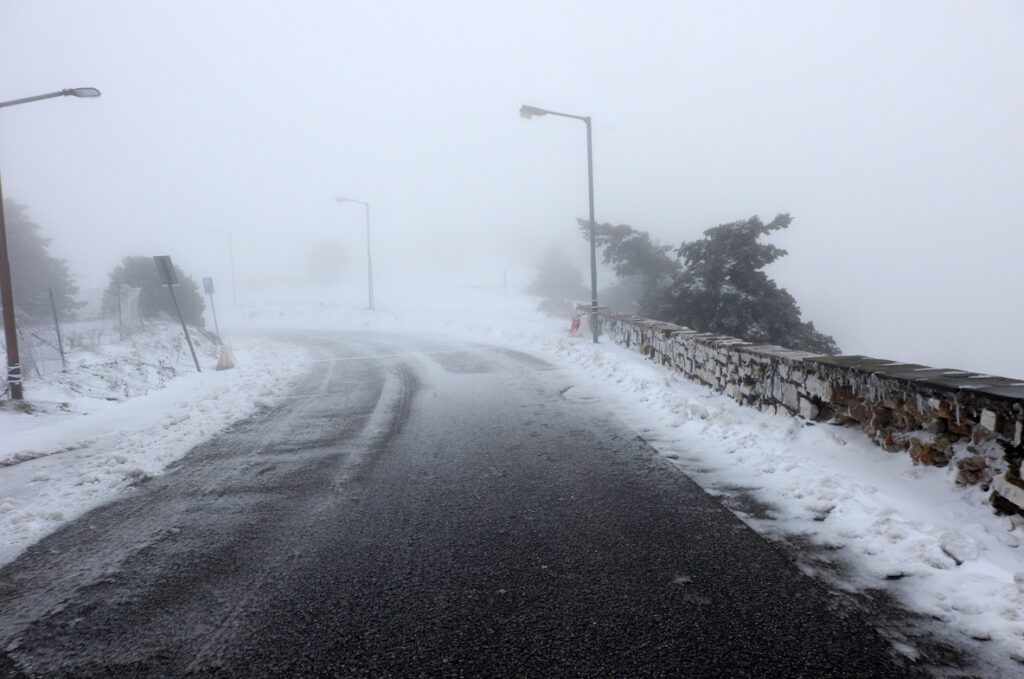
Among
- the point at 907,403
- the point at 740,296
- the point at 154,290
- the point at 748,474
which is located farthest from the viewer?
the point at 154,290

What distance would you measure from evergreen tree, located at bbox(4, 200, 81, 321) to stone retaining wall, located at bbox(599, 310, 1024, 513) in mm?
32855

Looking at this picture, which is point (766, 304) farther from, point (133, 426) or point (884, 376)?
point (133, 426)

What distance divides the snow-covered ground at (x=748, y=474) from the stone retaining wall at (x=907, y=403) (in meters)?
0.15

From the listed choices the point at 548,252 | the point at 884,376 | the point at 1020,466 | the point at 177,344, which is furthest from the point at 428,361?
the point at 548,252

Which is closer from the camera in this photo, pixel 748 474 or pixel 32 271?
pixel 748 474

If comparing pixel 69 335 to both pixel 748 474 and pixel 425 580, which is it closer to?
pixel 425 580

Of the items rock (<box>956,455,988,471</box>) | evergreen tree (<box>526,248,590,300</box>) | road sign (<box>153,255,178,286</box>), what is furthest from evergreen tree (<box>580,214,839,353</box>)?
evergreen tree (<box>526,248,590,300</box>)

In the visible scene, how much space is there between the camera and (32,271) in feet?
94.5

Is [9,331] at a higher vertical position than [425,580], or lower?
higher

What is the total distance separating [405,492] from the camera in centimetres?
475

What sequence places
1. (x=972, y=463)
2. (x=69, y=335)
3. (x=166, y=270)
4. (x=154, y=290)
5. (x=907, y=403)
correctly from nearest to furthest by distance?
(x=972, y=463) < (x=907, y=403) < (x=166, y=270) < (x=69, y=335) < (x=154, y=290)

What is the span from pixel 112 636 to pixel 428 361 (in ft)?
38.1

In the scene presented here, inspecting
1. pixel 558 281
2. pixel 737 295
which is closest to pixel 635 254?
pixel 737 295

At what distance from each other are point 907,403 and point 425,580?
4.00m
